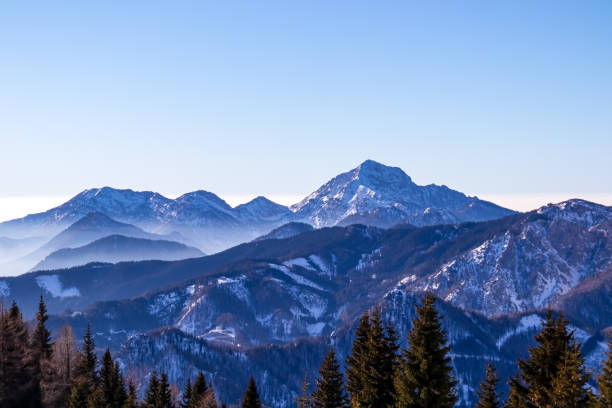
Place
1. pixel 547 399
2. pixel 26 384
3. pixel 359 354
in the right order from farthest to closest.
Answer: pixel 26 384 < pixel 359 354 < pixel 547 399

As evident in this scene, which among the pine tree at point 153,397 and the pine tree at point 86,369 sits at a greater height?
the pine tree at point 86,369

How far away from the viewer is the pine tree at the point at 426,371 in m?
57.8

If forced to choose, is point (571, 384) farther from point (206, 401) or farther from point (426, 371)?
point (206, 401)

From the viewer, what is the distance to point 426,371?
5784 centimetres

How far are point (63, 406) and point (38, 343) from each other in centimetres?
1410

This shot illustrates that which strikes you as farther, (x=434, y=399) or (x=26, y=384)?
(x=26, y=384)

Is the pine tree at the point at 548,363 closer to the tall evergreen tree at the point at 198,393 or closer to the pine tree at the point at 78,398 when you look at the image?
the tall evergreen tree at the point at 198,393

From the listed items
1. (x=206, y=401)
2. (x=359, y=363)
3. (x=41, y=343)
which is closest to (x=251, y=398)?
(x=206, y=401)

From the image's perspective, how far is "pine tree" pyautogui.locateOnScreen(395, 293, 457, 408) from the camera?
57.8m

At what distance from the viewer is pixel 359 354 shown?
71.6 meters

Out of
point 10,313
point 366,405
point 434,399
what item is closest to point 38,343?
point 10,313

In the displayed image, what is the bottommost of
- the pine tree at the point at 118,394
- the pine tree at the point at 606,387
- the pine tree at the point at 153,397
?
the pine tree at the point at 153,397

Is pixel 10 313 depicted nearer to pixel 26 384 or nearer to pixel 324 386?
pixel 26 384

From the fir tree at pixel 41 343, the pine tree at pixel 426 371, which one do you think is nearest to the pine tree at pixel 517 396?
the pine tree at pixel 426 371
